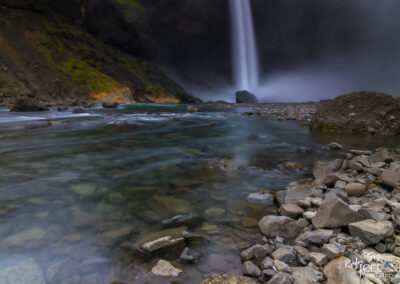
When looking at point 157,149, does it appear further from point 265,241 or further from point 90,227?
point 265,241

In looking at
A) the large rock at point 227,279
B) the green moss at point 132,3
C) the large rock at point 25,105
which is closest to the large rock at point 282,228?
the large rock at point 227,279

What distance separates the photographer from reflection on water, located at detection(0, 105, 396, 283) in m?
2.27

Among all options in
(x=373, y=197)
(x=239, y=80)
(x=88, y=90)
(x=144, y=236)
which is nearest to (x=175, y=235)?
(x=144, y=236)

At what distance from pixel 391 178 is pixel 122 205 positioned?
14.0 ft

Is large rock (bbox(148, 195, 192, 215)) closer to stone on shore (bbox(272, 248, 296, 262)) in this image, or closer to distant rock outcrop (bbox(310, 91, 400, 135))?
stone on shore (bbox(272, 248, 296, 262))

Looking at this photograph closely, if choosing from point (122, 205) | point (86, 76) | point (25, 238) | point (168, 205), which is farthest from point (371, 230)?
point (86, 76)

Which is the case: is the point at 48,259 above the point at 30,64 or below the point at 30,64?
below

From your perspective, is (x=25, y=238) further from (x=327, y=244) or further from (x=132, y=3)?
(x=132, y=3)

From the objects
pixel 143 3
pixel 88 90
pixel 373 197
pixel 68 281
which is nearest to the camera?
pixel 68 281

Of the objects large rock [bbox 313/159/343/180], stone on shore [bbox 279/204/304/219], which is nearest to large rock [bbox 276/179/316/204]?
stone on shore [bbox 279/204/304/219]

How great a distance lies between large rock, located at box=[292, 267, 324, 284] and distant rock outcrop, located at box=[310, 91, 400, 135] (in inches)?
421

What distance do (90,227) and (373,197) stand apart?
13.0 ft

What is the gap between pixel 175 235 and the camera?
2688 mm

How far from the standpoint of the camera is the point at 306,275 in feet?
6.23
